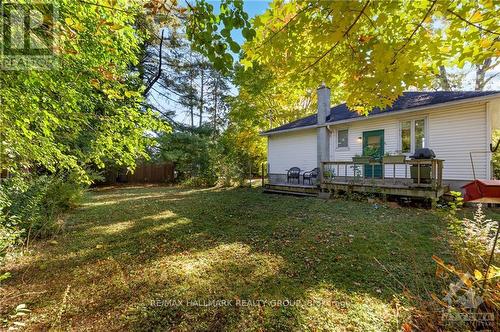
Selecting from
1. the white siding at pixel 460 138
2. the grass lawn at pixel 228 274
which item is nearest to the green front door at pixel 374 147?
the white siding at pixel 460 138

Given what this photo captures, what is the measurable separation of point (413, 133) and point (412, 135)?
3.3 inches

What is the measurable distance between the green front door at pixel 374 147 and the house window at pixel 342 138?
0.88 metres

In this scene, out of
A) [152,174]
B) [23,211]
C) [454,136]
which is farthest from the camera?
[152,174]

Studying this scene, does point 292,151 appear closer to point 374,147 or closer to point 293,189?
point 293,189

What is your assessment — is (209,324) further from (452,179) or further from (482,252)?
(452,179)

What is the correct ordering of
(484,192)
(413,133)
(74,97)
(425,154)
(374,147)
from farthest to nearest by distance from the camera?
(374,147) → (413,133) → (425,154) → (74,97) → (484,192)

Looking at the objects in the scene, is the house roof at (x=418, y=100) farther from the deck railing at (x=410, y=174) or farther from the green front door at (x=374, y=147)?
the deck railing at (x=410, y=174)

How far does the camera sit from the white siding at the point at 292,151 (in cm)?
1199

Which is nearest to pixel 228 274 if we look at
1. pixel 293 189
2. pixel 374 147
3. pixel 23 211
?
pixel 23 211

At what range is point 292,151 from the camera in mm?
12977

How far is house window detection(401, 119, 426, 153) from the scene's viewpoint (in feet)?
28.2

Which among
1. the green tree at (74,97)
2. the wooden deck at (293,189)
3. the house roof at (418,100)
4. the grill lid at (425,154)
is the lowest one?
the wooden deck at (293,189)

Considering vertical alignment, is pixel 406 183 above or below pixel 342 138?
below

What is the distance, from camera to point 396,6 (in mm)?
1562
